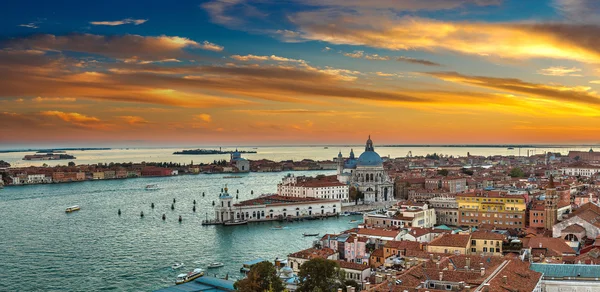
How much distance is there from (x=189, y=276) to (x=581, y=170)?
53.0 m

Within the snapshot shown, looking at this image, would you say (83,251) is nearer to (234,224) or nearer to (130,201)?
(234,224)

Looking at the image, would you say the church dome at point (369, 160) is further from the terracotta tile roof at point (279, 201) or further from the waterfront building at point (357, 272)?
the waterfront building at point (357, 272)

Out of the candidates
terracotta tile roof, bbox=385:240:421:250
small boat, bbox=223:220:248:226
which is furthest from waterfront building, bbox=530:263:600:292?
small boat, bbox=223:220:248:226

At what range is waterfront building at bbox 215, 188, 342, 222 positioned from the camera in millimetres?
29562

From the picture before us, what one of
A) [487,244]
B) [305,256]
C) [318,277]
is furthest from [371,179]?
[318,277]

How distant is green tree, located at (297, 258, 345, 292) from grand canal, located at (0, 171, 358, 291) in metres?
5.41

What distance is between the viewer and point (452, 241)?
51.1 feet

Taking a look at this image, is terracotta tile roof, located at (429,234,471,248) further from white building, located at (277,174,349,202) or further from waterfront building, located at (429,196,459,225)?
white building, located at (277,174,349,202)

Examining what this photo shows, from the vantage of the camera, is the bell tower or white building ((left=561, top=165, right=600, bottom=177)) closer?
the bell tower

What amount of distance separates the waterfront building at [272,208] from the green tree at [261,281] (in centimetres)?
1794

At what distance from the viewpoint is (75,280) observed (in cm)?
1634

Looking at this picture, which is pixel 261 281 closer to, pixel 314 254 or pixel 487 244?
pixel 314 254

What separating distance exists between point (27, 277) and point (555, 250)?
14.8m

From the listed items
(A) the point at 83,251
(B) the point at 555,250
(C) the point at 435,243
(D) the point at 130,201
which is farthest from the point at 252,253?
(D) the point at 130,201
